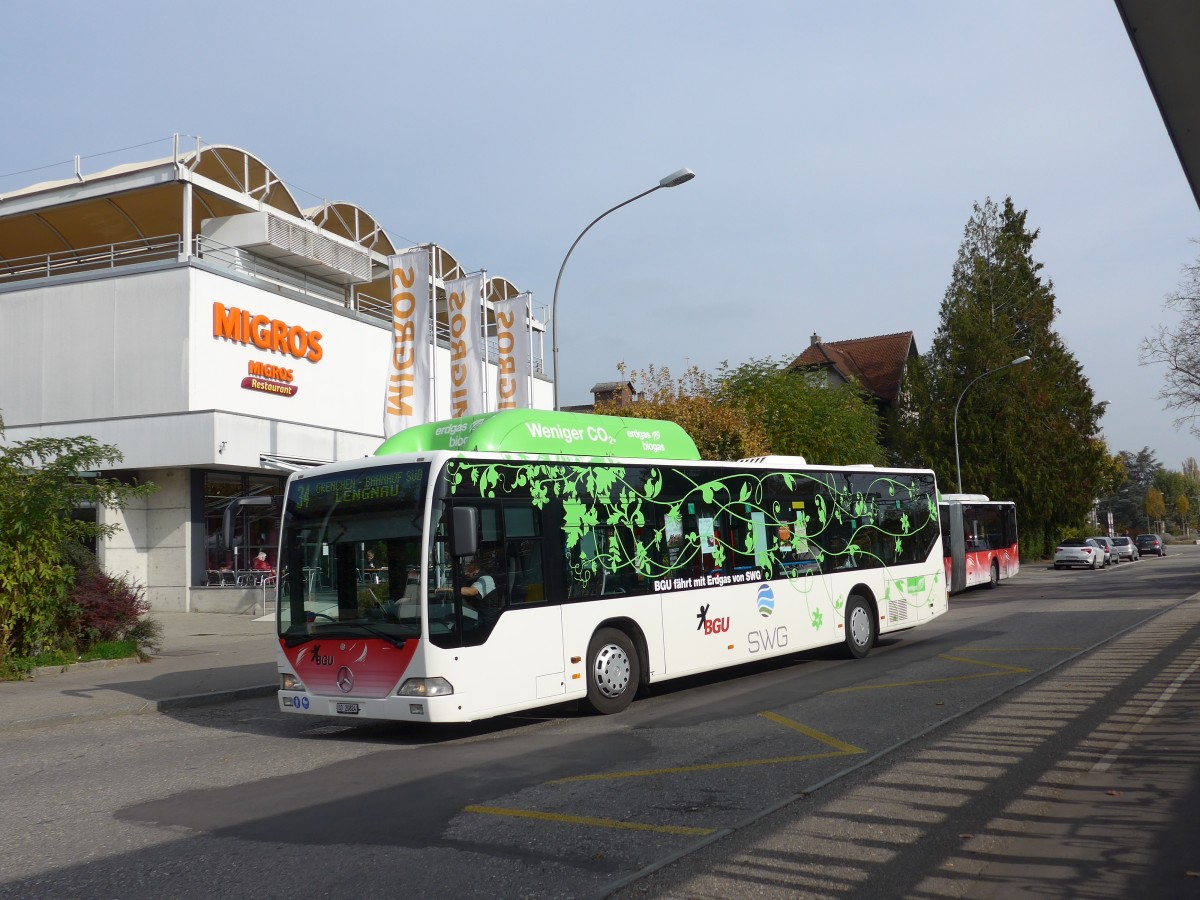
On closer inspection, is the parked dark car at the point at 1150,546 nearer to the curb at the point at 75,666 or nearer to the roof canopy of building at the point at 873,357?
the roof canopy of building at the point at 873,357

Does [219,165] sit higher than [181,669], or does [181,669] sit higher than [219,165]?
[219,165]

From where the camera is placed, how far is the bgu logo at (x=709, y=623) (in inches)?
484

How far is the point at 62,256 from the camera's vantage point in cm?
3166

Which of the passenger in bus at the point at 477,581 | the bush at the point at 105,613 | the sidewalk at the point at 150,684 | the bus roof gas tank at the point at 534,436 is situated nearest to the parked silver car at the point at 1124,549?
the sidewalk at the point at 150,684

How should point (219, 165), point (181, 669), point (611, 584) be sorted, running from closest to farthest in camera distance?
point (611, 584) → point (181, 669) → point (219, 165)

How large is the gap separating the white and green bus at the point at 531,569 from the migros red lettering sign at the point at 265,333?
17338mm

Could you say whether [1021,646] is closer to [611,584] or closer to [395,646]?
[611,584]

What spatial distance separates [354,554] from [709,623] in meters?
4.53

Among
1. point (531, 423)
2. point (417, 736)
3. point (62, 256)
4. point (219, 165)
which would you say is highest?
point (219, 165)

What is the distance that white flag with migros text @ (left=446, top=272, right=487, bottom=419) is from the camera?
26.5 meters

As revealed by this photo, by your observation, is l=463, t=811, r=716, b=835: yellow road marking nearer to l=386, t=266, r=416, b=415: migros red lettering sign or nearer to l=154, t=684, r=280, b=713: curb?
l=154, t=684, r=280, b=713: curb

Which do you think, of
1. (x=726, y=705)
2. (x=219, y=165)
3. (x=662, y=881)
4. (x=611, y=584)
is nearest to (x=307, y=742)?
(x=611, y=584)

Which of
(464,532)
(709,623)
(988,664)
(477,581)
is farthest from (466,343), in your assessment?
(464,532)

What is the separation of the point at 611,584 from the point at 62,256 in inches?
1075
